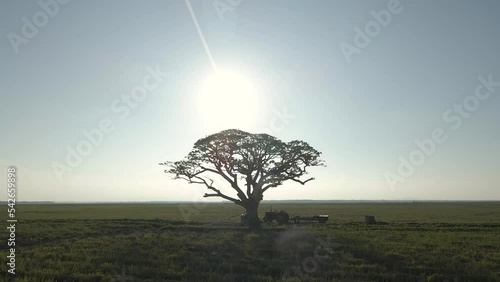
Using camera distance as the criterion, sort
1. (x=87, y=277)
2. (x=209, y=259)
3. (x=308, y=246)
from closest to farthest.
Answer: (x=87, y=277) < (x=209, y=259) < (x=308, y=246)

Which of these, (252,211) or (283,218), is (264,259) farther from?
(283,218)

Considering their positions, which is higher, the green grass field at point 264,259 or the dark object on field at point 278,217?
the dark object on field at point 278,217

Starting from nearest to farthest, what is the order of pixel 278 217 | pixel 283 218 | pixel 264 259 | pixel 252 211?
pixel 264 259 < pixel 252 211 < pixel 283 218 < pixel 278 217

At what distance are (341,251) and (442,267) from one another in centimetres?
612

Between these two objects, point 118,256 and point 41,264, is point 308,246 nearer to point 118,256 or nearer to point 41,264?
point 118,256

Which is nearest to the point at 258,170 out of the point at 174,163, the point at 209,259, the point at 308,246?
the point at 174,163

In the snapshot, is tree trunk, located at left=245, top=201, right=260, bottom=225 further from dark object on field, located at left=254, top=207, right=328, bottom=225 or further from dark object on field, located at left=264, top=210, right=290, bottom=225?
dark object on field, located at left=264, top=210, right=290, bottom=225

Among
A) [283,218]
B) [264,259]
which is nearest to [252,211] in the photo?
[283,218]

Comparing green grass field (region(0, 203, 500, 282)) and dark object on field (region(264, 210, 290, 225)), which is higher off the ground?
dark object on field (region(264, 210, 290, 225))

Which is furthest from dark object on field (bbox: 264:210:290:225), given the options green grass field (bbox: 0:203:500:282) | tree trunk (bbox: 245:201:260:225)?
green grass field (bbox: 0:203:500:282)

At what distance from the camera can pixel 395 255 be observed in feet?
72.7

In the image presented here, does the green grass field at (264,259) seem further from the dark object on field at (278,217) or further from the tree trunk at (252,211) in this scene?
the dark object on field at (278,217)

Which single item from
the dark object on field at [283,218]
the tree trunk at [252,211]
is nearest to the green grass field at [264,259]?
the tree trunk at [252,211]

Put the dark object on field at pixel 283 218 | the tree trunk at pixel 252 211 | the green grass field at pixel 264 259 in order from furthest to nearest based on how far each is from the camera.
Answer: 1. the dark object on field at pixel 283 218
2. the tree trunk at pixel 252 211
3. the green grass field at pixel 264 259
